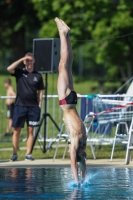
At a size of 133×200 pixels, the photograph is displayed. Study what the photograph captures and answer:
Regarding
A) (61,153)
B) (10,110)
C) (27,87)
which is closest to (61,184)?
(27,87)

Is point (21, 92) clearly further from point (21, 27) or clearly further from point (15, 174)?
point (21, 27)

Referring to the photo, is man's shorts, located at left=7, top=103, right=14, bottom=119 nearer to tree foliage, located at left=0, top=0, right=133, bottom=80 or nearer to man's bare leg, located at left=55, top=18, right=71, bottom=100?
man's bare leg, located at left=55, top=18, right=71, bottom=100

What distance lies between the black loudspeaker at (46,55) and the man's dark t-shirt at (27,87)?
109cm

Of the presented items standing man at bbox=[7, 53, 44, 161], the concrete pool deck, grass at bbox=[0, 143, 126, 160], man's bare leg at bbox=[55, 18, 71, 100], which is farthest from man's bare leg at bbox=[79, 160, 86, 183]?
grass at bbox=[0, 143, 126, 160]

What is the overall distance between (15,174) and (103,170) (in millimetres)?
1600

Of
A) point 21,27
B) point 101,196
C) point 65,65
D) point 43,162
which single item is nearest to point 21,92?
point 43,162

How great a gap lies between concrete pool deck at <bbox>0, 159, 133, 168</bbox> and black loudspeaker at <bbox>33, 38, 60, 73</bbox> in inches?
89.8

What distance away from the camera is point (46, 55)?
15797 mm

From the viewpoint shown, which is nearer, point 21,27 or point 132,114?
point 132,114

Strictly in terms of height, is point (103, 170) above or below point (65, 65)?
below

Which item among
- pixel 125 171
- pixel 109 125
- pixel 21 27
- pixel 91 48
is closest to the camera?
pixel 125 171

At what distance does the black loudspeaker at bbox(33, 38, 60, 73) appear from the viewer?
15.7 meters

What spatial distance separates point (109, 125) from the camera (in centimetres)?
1683

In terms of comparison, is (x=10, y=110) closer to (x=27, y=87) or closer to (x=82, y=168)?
(x=27, y=87)
